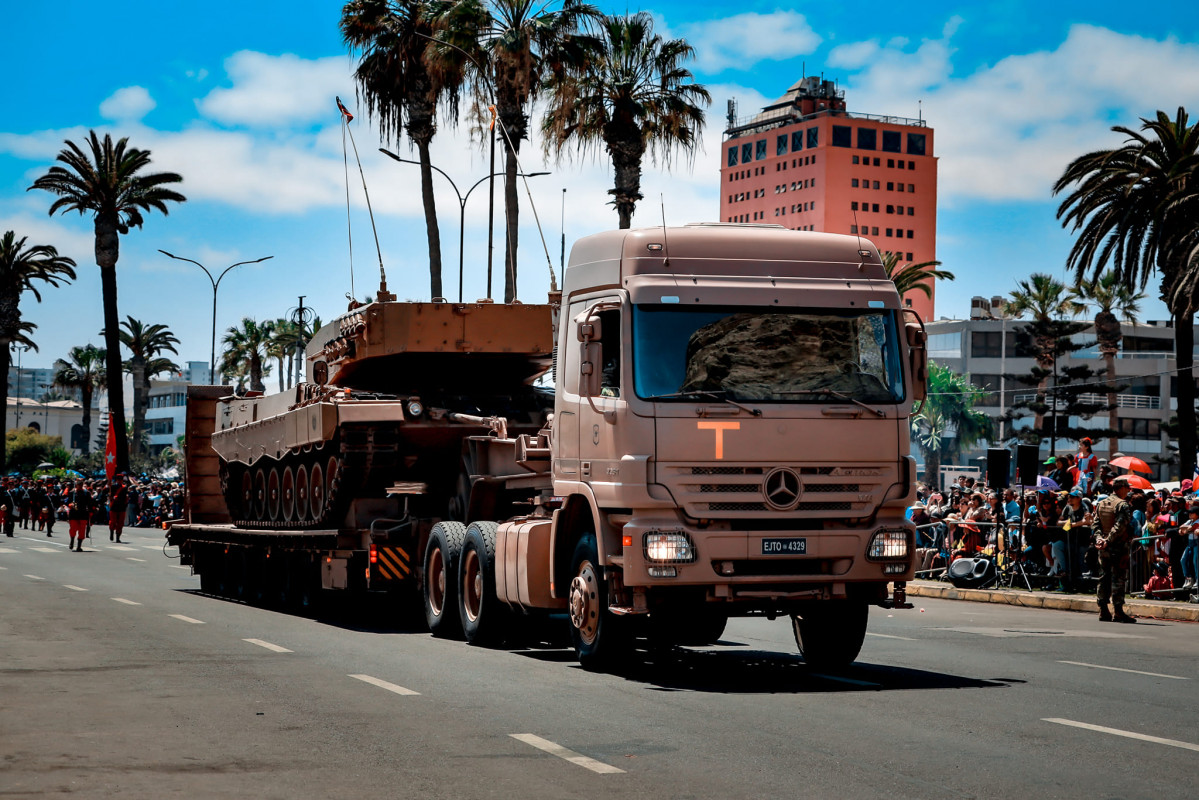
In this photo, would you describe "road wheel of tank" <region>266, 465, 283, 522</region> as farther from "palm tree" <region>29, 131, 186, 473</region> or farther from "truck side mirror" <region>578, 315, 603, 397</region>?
"palm tree" <region>29, 131, 186, 473</region>

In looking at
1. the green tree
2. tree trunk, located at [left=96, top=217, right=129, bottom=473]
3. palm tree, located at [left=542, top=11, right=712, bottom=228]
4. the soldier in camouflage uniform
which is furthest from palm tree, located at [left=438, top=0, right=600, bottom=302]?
the green tree

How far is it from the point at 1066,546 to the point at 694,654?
35.9 feet

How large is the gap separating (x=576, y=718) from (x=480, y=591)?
16.3 feet

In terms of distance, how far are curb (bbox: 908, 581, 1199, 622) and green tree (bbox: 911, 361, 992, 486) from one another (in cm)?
9793

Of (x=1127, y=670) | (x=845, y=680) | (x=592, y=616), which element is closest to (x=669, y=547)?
(x=592, y=616)

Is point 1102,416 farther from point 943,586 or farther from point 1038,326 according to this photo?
point 943,586

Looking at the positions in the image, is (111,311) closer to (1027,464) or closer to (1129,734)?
(1027,464)

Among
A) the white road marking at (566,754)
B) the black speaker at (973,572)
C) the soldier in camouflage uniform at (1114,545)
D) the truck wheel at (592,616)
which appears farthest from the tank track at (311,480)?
the black speaker at (973,572)

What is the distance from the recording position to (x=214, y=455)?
83.4ft

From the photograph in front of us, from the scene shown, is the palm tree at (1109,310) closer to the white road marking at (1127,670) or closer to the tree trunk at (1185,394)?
the tree trunk at (1185,394)

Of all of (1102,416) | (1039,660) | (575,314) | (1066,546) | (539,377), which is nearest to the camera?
(575,314)

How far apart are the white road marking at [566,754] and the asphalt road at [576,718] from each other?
0.07 ft

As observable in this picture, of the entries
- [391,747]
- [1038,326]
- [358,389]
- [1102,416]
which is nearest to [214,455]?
[358,389]

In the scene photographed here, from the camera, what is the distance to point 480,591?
14.7 metres
